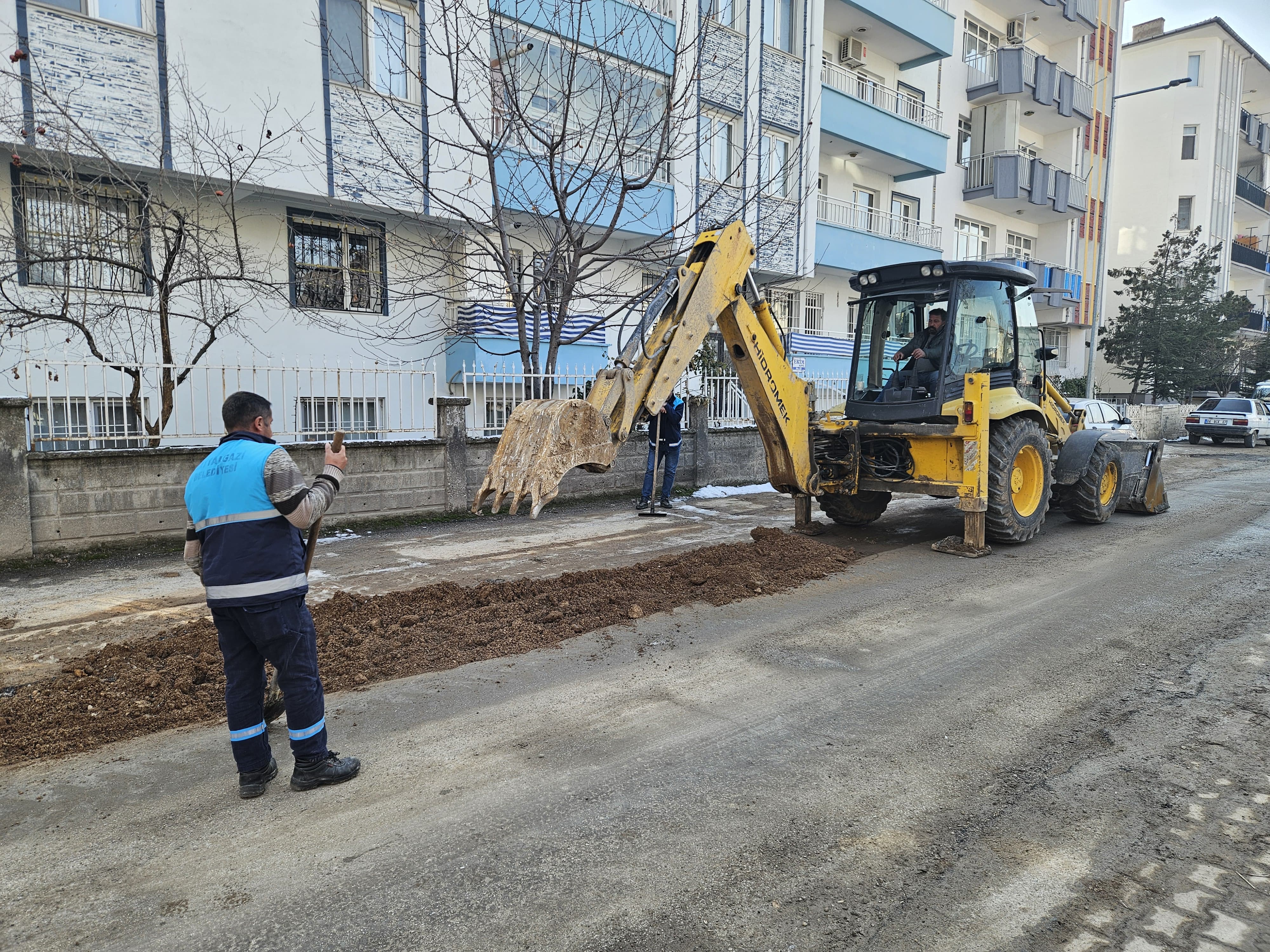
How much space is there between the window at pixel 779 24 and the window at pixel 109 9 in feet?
41.4

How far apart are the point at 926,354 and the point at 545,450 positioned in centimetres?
465

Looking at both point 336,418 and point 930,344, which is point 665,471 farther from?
point 336,418

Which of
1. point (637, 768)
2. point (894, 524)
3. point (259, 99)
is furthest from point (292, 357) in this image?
point (637, 768)

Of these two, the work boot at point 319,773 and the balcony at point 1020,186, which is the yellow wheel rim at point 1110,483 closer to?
the work boot at point 319,773

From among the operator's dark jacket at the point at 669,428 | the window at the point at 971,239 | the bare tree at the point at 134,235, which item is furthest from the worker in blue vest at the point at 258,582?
the window at the point at 971,239

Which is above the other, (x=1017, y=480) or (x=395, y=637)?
(x=1017, y=480)

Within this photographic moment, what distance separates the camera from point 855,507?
955 centimetres

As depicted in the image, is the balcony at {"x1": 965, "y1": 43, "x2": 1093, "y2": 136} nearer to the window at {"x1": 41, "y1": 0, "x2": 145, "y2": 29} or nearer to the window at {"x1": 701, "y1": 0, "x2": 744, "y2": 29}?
the window at {"x1": 701, "y1": 0, "x2": 744, "y2": 29}

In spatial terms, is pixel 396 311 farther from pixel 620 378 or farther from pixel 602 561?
pixel 620 378

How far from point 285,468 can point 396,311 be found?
11.0 metres

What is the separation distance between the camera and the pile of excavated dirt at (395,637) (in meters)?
4.30

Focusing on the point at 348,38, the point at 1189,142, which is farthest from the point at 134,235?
the point at 1189,142

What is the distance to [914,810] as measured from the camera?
3357 mm

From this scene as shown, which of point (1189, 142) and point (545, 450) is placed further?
point (1189, 142)
